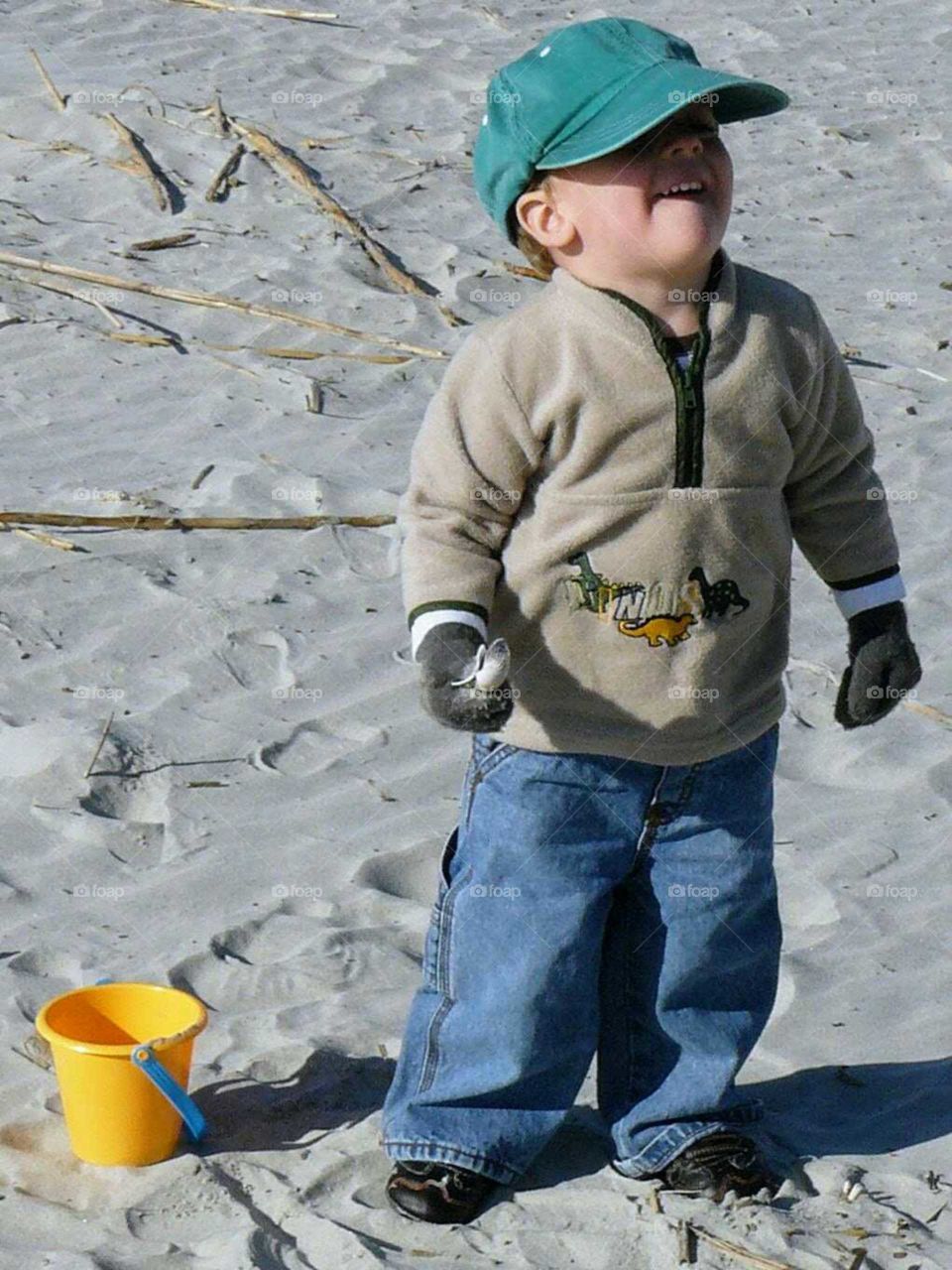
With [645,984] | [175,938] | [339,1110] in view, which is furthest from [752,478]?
[175,938]

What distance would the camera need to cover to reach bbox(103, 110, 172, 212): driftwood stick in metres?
6.91

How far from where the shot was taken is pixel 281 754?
4027 mm

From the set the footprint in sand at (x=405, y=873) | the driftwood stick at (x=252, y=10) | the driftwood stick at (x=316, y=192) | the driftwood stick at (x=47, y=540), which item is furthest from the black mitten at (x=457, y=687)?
the driftwood stick at (x=252, y=10)

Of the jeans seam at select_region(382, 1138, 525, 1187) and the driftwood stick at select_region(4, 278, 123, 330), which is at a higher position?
the jeans seam at select_region(382, 1138, 525, 1187)

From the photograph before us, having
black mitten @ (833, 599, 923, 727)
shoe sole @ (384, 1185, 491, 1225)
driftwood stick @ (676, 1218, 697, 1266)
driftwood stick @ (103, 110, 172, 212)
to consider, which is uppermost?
black mitten @ (833, 599, 923, 727)

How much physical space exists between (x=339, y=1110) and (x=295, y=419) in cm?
294

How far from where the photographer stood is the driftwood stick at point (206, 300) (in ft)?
20.2

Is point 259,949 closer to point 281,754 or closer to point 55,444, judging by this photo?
point 281,754

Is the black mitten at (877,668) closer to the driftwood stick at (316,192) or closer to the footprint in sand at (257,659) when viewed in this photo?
the footprint in sand at (257,659)

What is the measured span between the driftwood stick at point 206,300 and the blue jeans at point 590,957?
3.63m

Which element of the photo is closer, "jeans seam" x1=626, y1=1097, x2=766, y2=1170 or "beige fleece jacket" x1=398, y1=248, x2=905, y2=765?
"beige fleece jacket" x1=398, y1=248, x2=905, y2=765

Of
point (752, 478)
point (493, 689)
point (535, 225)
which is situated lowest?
point (493, 689)

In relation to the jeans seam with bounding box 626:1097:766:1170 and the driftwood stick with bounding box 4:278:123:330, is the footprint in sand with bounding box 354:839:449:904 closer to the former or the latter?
the jeans seam with bounding box 626:1097:766:1170

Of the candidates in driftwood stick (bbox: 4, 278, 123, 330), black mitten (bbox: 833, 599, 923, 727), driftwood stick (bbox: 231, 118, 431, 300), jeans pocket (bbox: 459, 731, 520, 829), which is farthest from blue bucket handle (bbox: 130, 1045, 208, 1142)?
driftwood stick (bbox: 231, 118, 431, 300)
